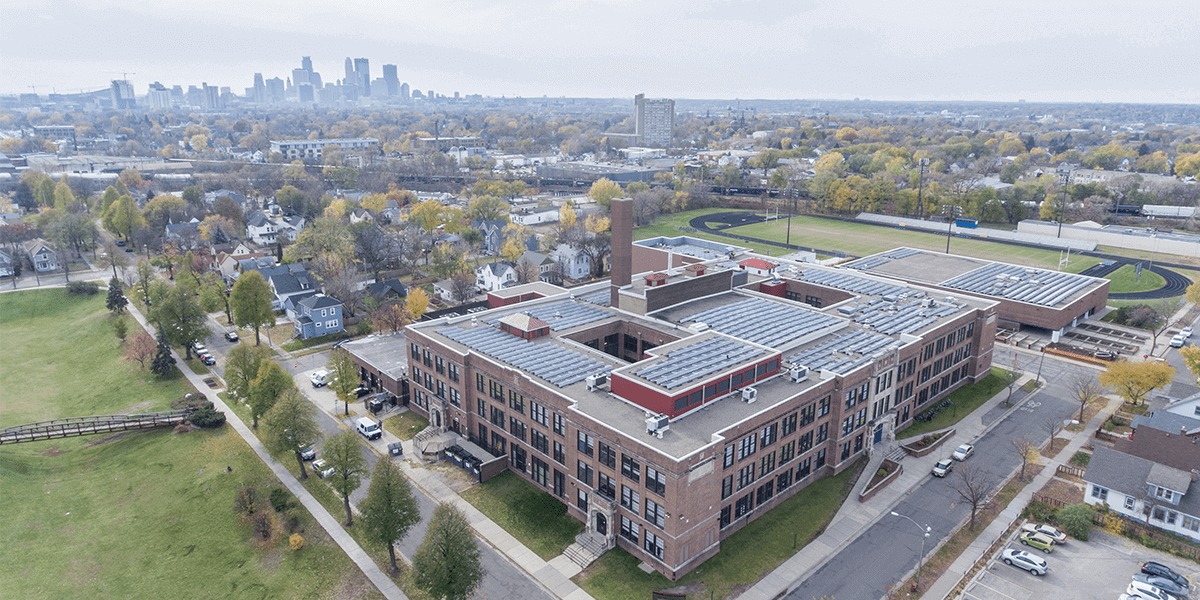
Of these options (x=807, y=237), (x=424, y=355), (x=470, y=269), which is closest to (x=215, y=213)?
(x=470, y=269)

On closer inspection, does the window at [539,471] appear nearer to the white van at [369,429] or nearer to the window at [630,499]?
the window at [630,499]

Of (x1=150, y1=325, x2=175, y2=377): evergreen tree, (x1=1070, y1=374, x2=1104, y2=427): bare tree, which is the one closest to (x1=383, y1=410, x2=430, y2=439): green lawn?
(x1=150, y1=325, x2=175, y2=377): evergreen tree

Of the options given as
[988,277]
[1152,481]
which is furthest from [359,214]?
[1152,481]

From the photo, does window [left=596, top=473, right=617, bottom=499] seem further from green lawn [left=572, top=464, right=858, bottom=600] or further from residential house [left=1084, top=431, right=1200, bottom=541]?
residential house [left=1084, top=431, right=1200, bottom=541]

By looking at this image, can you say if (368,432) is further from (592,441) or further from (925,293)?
(925,293)

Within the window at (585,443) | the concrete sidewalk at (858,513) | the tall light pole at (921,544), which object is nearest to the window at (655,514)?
the window at (585,443)

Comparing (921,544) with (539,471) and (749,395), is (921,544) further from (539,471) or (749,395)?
(539,471)
